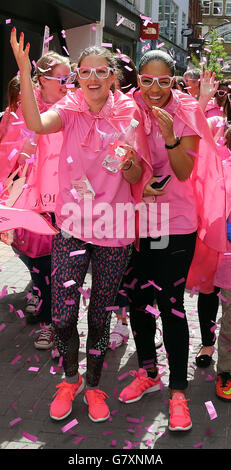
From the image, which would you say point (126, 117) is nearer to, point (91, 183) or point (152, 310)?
point (91, 183)

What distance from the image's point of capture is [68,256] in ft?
9.45

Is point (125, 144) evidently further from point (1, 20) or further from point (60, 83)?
point (1, 20)

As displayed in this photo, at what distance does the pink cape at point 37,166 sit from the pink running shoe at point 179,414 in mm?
1396

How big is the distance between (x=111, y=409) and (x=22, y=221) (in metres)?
1.29

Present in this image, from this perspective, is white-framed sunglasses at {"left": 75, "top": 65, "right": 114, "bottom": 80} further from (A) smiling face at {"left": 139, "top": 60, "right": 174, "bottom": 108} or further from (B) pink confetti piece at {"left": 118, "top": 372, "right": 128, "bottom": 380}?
(B) pink confetti piece at {"left": 118, "top": 372, "right": 128, "bottom": 380}

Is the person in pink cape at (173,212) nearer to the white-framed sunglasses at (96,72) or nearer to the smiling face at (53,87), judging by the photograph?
the white-framed sunglasses at (96,72)

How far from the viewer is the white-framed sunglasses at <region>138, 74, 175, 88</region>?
270 centimetres

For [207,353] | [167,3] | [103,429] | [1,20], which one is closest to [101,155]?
[103,429]

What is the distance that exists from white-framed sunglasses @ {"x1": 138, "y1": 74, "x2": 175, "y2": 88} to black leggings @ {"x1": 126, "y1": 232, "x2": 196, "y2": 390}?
2.68 ft

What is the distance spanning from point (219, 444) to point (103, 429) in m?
0.66

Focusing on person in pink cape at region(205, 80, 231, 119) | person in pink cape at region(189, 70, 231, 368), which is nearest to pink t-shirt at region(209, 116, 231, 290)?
person in pink cape at region(189, 70, 231, 368)

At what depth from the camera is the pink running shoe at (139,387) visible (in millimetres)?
3328

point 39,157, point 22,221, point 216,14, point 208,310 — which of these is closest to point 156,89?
point 39,157

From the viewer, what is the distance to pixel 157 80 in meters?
2.70
